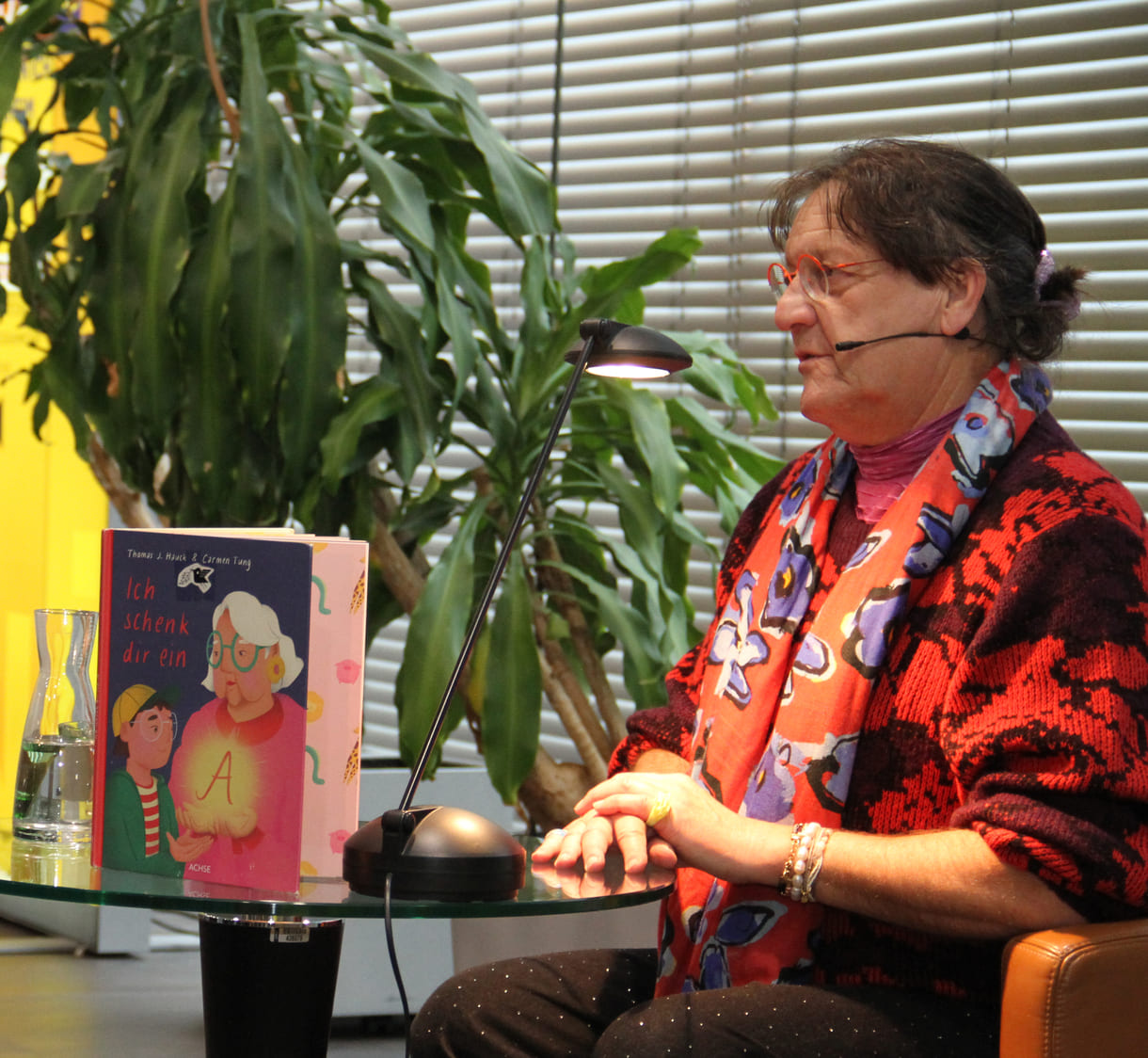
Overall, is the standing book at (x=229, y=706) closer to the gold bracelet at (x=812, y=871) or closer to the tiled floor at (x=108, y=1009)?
the gold bracelet at (x=812, y=871)

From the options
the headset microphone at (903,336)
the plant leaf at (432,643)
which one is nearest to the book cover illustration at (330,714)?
the headset microphone at (903,336)

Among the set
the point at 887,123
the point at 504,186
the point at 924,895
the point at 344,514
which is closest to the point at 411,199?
the point at 504,186

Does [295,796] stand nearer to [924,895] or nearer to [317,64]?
[924,895]

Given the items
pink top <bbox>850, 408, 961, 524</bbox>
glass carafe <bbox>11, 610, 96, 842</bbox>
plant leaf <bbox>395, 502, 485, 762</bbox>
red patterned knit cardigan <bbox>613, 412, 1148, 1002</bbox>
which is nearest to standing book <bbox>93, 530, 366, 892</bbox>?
glass carafe <bbox>11, 610, 96, 842</bbox>

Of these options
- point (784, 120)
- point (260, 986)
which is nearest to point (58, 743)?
point (260, 986)

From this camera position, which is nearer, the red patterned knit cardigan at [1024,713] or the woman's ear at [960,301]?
the red patterned knit cardigan at [1024,713]

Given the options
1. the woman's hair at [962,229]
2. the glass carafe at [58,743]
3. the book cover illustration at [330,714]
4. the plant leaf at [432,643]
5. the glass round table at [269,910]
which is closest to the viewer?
the glass round table at [269,910]

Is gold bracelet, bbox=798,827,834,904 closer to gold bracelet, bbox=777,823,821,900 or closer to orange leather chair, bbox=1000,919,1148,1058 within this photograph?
gold bracelet, bbox=777,823,821,900

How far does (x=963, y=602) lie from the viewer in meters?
1.39

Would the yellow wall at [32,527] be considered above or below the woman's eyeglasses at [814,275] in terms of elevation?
below

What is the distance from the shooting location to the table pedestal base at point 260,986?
1.63 m

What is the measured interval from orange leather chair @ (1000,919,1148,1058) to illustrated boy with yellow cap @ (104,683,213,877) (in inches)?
27.7

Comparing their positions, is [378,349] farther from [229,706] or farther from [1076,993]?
[1076,993]

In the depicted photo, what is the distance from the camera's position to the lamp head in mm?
1439
